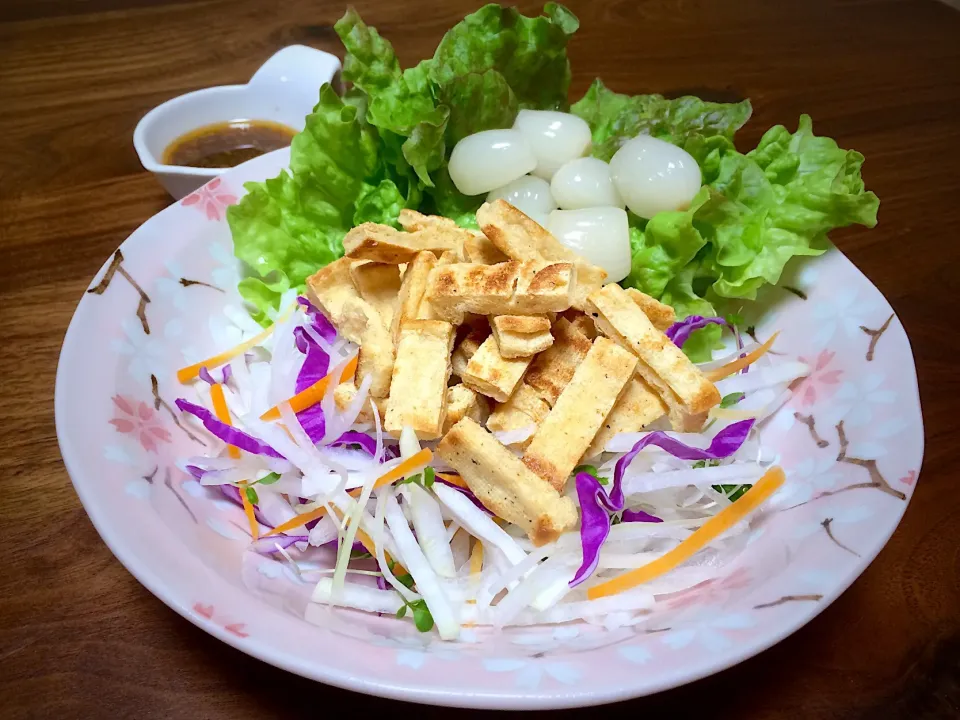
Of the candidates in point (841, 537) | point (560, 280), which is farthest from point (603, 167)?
point (841, 537)

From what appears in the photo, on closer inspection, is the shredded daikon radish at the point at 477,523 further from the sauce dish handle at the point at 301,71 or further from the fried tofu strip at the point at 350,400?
the sauce dish handle at the point at 301,71

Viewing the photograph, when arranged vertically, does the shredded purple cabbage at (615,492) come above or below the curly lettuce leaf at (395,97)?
below

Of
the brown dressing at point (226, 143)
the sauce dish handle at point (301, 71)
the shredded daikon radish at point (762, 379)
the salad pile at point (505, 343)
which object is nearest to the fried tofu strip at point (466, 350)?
the salad pile at point (505, 343)

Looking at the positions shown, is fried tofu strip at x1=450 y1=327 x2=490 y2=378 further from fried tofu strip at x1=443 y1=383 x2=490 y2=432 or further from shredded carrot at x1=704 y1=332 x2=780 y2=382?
shredded carrot at x1=704 y1=332 x2=780 y2=382

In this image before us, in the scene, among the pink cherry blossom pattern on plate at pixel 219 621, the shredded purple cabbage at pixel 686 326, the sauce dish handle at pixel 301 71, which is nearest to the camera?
the pink cherry blossom pattern on plate at pixel 219 621

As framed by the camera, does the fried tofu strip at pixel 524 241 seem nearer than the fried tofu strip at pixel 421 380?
No

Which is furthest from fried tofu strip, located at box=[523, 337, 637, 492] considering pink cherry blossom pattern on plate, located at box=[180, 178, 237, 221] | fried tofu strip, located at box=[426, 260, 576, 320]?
pink cherry blossom pattern on plate, located at box=[180, 178, 237, 221]
